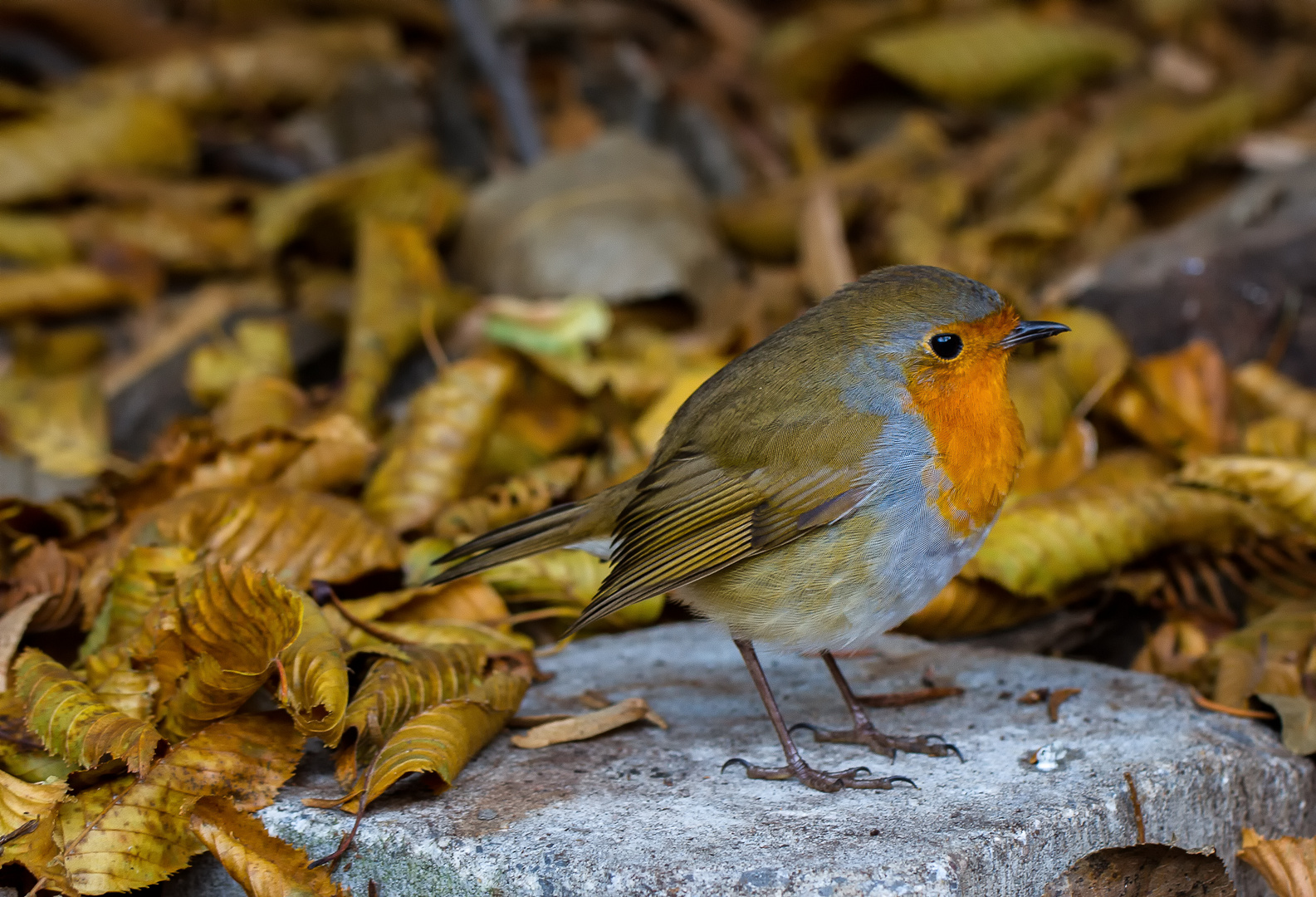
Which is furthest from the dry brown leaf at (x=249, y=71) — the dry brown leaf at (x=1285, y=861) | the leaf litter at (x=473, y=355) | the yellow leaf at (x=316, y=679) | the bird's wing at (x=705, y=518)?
the dry brown leaf at (x=1285, y=861)

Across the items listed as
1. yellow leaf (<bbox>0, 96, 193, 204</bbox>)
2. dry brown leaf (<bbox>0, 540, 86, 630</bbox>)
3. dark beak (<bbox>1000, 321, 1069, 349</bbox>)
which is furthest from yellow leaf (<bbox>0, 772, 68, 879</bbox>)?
yellow leaf (<bbox>0, 96, 193, 204</bbox>)

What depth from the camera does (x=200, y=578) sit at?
8.68ft

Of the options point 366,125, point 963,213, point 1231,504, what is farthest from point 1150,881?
point 366,125

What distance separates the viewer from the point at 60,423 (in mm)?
4094

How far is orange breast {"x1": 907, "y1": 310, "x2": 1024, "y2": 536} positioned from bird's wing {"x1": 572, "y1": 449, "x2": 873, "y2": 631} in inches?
6.9

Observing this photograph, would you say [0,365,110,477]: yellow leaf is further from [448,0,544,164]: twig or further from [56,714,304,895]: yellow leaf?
[448,0,544,164]: twig

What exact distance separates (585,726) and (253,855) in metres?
0.71

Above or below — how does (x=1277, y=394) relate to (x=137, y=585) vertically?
below

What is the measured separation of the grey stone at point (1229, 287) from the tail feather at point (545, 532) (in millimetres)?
2360

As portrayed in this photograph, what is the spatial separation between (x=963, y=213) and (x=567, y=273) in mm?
1728

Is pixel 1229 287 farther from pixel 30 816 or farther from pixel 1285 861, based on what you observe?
pixel 30 816

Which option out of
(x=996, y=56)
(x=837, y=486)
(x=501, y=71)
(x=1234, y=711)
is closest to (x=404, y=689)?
(x=837, y=486)

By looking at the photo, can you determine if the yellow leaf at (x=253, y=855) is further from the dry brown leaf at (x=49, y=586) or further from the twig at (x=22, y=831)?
the dry brown leaf at (x=49, y=586)

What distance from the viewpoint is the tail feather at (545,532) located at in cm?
300
